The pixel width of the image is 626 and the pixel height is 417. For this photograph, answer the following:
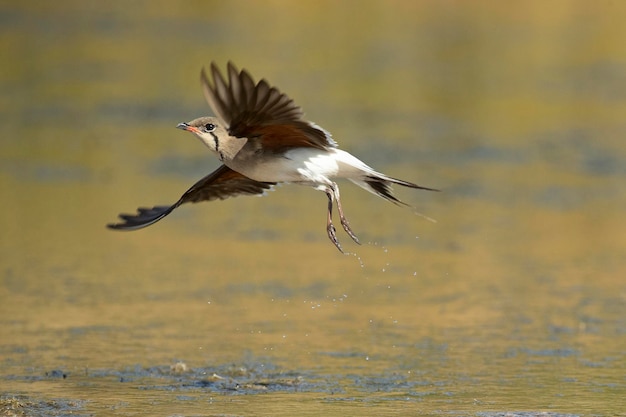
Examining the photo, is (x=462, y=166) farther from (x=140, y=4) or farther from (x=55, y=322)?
(x=140, y=4)

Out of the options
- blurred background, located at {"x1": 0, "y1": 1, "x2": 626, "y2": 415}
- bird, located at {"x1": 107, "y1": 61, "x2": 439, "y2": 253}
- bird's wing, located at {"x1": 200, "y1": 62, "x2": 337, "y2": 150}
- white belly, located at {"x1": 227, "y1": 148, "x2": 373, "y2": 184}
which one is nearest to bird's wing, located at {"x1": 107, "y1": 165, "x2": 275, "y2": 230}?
bird, located at {"x1": 107, "y1": 61, "x2": 439, "y2": 253}

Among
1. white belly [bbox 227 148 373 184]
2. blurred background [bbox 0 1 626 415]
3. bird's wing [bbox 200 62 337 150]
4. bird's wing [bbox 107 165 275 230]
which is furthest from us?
blurred background [bbox 0 1 626 415]

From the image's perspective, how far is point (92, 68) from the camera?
744 inches

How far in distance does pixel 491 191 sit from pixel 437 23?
471 inches

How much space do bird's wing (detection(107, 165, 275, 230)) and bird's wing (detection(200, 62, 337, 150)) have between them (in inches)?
25.8

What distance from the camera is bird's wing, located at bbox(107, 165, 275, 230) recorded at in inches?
277

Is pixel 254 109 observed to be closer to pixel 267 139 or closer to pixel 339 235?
pixel 267 139

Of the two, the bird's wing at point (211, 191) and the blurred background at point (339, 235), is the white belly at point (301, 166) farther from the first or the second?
the blurred background at point (339, 235)

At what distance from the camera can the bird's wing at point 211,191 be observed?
7.05 m

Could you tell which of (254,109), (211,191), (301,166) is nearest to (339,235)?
(211,191)

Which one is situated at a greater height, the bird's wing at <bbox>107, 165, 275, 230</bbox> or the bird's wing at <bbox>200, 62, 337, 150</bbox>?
the bird's wing at <bbox>200, 62, 337, 150</bbox>

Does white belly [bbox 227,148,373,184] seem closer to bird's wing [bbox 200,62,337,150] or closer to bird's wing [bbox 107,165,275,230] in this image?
bird's wing [bbox 200,62,337,150]

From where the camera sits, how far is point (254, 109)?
618cm

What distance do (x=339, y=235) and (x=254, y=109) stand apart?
4820 mm
